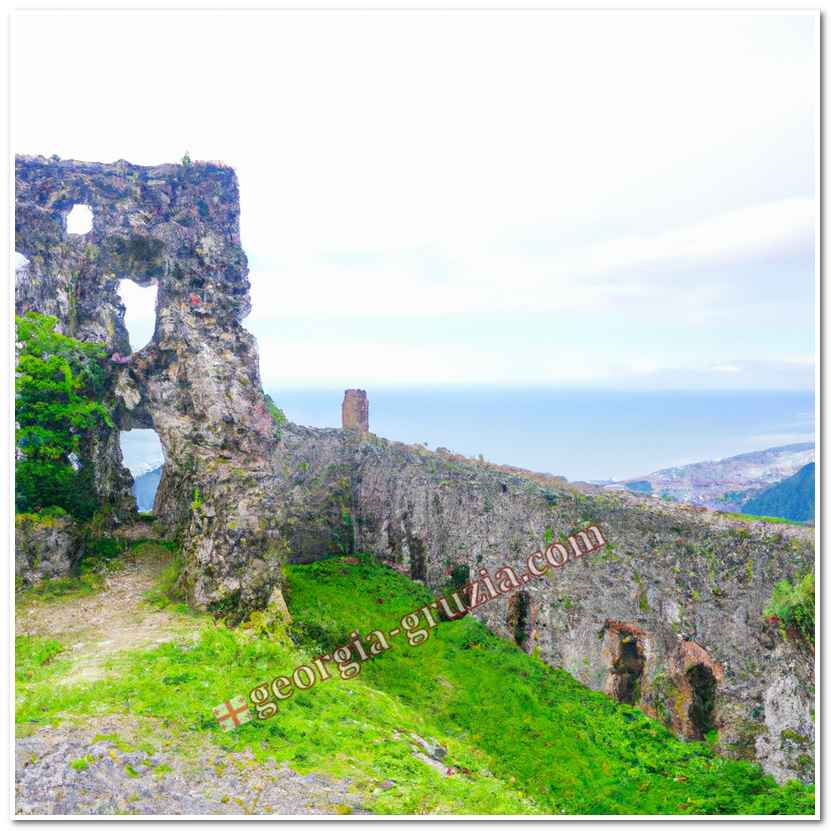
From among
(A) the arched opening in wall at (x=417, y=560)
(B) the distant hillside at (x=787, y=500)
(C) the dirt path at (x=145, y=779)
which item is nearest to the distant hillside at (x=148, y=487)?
(A) the arched opening in wall at (x=417, y=560)

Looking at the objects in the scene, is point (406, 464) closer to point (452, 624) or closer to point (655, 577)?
point (452, 624)

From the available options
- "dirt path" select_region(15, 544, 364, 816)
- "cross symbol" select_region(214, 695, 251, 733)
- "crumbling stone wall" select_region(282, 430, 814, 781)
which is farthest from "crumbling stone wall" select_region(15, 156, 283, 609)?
"crumbling stone wall" select_region(282, 430, 814, 781)

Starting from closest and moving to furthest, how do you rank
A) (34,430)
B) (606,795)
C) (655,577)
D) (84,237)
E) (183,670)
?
(183,670) → (606,795) → (655,577) → (34,430) → (84,237)

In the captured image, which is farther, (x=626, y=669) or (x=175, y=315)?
(x=175, y=315)

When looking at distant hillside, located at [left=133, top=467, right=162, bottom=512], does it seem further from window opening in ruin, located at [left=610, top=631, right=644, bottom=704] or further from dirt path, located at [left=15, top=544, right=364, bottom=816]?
window opening in ruin, located at [left=610, top=631, right=644, bottom=704]

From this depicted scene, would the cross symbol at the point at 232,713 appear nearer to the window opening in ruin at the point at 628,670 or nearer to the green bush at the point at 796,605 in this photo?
the window opening in ruin at the point at 628,670

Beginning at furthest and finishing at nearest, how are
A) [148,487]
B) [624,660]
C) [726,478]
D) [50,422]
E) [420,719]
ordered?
1. [148,487]
2. [726,478]
3. [50,422]
4. [624,660]
5. [420,719]

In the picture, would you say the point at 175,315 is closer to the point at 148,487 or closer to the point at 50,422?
the point at 50,422

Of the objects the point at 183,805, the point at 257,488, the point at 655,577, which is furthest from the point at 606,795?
the point at 257,488

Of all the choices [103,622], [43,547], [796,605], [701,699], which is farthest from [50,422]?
[796,605]
